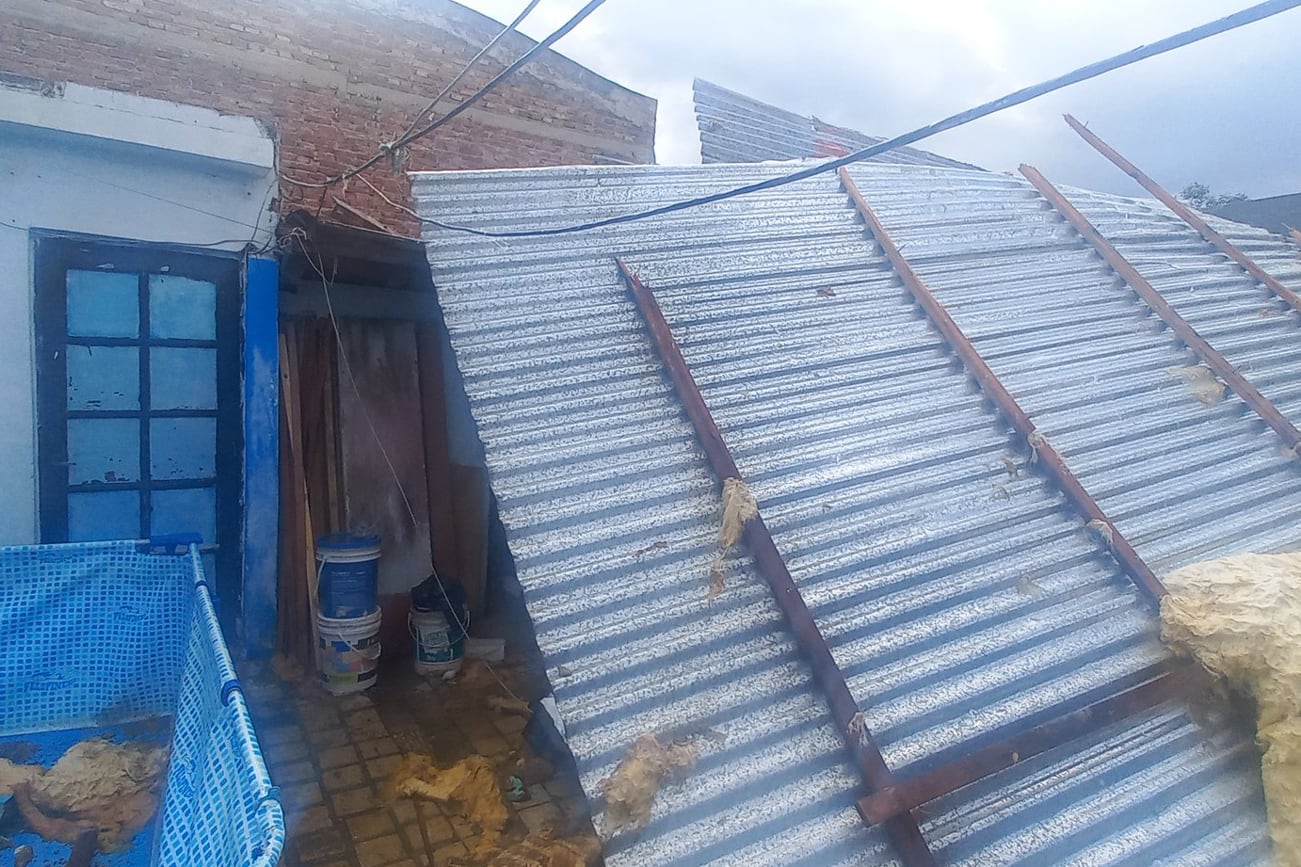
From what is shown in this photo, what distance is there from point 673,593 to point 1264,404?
3547 mm

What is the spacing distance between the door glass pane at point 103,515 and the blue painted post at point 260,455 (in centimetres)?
77

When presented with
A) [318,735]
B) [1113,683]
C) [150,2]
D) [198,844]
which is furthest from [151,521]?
[1113,683]

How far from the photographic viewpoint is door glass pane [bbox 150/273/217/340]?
17.8ft

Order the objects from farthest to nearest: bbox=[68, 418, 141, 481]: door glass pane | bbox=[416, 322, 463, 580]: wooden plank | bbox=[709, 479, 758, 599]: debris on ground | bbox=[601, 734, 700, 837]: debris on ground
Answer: bbox=[416, 322, 463, 580]: wooden plank → bbox=[68, 418, 141, 481]: door glass pane → bbox=[709, 479, 758, 599]: debris on ground → bbox=[601, 734, 700, 837]: debris on ground

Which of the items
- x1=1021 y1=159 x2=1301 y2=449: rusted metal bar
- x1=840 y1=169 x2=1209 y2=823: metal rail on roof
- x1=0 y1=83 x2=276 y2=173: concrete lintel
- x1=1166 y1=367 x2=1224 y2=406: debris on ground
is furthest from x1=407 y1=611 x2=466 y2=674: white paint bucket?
x1=1021 y1=159 x2=1301 y2=449: rusted metal bar

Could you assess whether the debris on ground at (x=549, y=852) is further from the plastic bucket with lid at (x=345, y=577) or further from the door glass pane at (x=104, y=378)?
the door glass pane at (x=104, y=378)

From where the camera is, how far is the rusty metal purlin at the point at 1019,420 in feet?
10.0

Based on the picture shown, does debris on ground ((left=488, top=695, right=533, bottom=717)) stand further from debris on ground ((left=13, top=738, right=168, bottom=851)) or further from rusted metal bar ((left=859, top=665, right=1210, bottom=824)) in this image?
rusted metal bar ((left=859, top=665, right=1210, bottom=824))

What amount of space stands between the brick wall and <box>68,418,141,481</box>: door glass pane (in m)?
2.04

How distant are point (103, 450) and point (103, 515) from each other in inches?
18.7

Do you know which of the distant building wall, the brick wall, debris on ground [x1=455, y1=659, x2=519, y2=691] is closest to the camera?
debris on ground [x1=455, y1=659, x2=519, y2=691]

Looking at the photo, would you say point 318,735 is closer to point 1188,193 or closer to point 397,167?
point 397,167

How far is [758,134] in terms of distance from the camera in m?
10.0

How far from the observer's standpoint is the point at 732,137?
961cm
